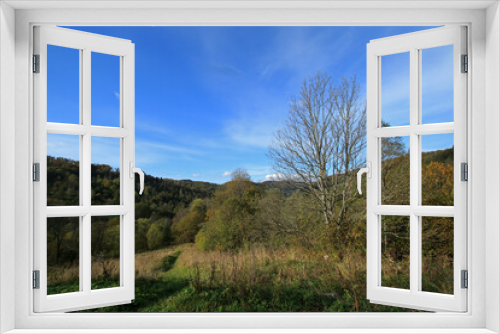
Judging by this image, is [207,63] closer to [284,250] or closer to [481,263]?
[284,250]

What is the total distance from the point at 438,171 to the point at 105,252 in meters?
3.89

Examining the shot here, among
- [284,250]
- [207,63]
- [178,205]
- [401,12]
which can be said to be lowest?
[284,250]

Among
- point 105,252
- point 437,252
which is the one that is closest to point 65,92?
point 105,252

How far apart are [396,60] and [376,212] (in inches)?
46.5

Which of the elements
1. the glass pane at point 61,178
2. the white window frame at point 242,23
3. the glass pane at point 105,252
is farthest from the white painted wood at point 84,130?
the glass pane at point 105,252

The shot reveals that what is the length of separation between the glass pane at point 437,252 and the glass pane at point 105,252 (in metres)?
3.39

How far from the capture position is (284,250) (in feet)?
13.7

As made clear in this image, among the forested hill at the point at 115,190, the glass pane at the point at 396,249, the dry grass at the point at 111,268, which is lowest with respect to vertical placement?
the dry grass at the point at 111,268

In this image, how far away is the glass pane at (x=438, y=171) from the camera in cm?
316

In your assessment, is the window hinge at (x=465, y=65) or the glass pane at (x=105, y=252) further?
the glass pane at (x=105, y=252)

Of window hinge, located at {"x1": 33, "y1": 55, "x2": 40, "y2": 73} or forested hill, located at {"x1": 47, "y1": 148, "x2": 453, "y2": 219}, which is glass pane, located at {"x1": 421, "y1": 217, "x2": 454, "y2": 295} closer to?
forested hill, located at {"x1": 47, "y1": 148, "x2": 453, "y2": 219}

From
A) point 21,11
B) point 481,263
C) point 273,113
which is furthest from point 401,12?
point 273,113

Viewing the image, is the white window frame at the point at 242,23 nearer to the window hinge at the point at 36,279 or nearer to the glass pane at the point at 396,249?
the window hinge at the point at 36,279

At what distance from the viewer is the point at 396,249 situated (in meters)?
3.49
